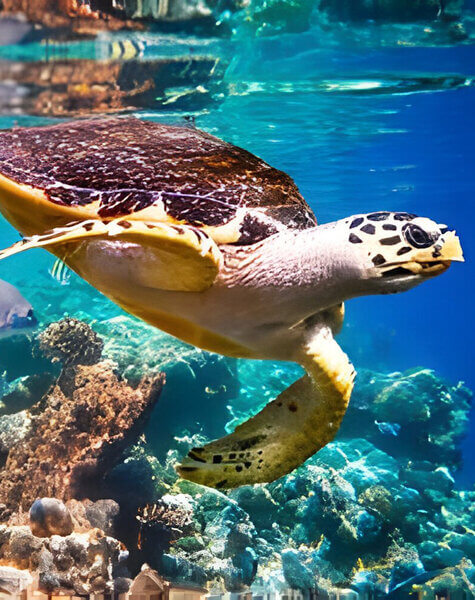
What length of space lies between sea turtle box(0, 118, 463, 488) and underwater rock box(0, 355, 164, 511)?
364cm

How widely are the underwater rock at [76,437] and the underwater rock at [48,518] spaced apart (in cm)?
45

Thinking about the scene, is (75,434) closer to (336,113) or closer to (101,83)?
(101,83)

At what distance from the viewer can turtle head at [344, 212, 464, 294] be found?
1.21 metres

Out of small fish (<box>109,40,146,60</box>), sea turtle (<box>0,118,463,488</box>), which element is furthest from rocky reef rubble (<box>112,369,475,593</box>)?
small fish (<box>109,40,146,60</box>)

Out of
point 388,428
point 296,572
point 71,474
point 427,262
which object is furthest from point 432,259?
point 388,428

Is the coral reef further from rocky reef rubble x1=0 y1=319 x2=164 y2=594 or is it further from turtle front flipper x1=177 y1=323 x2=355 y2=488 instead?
turtle front flipper x1=177 y1=323 x2=355 y2=488

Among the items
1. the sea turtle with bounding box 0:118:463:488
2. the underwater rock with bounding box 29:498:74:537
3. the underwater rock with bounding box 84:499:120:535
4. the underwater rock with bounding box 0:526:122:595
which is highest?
the sea turtle with bounding box 0:118:463:488

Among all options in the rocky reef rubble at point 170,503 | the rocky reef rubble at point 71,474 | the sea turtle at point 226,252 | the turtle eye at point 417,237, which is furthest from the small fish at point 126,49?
the turtle eye at point 417,237

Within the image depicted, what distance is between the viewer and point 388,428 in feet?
30.4

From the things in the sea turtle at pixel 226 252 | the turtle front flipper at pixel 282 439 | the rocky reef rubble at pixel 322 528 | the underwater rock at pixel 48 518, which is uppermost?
the sea turtle at pixel 226 252

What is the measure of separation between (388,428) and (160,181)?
897 centimetres

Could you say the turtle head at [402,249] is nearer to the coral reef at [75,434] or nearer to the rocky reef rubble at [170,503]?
the rocky reef rubble at [170,503]

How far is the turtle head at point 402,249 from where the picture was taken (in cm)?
121

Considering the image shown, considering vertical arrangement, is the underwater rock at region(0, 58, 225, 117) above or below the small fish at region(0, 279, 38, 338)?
above
